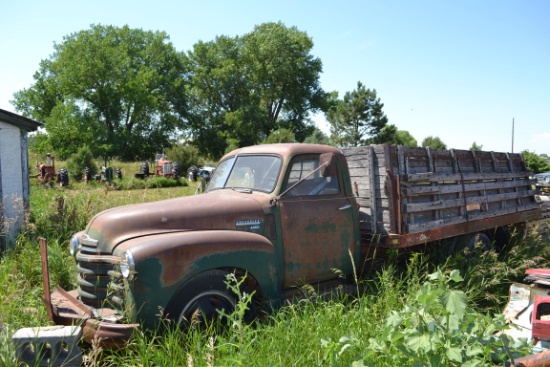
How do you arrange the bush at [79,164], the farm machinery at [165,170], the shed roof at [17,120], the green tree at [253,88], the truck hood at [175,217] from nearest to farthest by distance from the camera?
the truck hood at [175,217] < the shed roof at [17,120] < the bush at [79,164] < the farm machinery at [165,170] < the green tree at [253,88]

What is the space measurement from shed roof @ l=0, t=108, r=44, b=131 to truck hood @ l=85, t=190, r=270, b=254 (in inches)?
206

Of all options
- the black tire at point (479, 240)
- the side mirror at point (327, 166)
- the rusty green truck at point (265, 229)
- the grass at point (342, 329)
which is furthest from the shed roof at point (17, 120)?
the black tire at point (479, 240)

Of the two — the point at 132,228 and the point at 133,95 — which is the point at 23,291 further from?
the point at 133,95

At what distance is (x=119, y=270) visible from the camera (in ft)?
11.6

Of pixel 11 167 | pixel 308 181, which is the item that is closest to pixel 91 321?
pixel 308 181

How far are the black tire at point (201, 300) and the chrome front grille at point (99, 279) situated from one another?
1.47 feet

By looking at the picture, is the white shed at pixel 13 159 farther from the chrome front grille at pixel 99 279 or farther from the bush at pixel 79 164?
the bush at pixel 79 164

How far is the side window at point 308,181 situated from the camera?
4.64 m

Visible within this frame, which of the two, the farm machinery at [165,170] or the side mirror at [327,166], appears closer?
the side mirror at [327,166]

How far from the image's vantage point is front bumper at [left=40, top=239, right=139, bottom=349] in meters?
3.32

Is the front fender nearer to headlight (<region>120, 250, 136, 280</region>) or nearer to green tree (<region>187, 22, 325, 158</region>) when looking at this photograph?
headlight (<region>120, 250, 136, 280</region>)

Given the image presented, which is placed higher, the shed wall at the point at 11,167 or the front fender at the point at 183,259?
the shed wall at the point at 11,167

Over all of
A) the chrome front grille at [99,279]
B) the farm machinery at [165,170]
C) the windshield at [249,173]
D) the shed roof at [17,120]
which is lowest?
Result: the chrome front grille at [99,279]

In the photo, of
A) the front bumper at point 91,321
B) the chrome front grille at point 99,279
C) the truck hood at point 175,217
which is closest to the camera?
the front bumper at point 91,321
